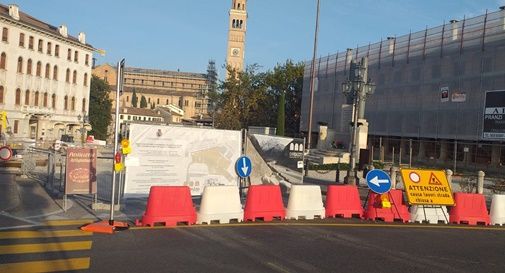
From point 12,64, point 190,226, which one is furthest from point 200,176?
point 12,64

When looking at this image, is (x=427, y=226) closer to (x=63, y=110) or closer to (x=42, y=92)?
(x=42, y=92)

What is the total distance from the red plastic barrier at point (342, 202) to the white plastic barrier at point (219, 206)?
8.27 feet

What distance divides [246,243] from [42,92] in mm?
65563

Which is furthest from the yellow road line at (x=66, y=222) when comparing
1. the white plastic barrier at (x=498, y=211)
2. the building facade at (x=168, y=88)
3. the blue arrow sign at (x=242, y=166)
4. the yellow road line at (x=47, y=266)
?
the building facade at (x=168, y=88)

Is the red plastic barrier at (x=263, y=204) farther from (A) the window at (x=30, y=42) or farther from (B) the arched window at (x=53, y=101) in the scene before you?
(B) the arched window at (x=53, y=101)

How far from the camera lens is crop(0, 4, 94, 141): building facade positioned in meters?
62.3

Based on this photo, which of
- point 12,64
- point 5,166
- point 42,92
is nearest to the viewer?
point 5,166

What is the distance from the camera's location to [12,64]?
6256 centimetres

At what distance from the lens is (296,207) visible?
13312mm

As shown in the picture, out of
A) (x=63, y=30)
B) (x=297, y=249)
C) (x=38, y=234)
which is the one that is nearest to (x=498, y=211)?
(x=297, y=249)

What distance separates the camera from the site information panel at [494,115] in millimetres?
39312

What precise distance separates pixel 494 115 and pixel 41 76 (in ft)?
176

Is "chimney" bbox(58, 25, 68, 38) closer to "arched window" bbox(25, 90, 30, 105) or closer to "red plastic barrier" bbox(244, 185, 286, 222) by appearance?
"arched window" bbox(25, 90, 30, 105)

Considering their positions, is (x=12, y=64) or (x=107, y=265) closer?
(x=107, y=265)
